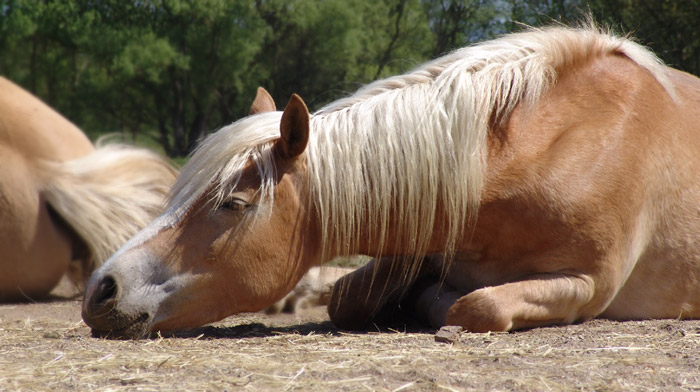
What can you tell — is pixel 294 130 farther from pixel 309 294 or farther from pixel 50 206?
pixel 50 206

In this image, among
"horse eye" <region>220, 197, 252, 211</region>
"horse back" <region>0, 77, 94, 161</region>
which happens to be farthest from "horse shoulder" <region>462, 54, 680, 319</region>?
"horse back" <region>0, 77, 94, 161</region>

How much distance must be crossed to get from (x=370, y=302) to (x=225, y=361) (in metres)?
1.20

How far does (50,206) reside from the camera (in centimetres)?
466

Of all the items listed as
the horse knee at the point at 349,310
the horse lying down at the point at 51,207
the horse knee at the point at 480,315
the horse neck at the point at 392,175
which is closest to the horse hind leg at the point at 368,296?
the horse knee at the point at 349,310

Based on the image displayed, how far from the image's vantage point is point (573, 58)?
3213 millimetres

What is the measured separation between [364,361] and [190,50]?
2839 cm

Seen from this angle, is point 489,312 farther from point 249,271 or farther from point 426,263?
point 249,271

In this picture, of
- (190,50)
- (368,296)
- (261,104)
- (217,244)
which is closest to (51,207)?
(261,104)

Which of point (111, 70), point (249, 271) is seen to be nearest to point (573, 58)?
point (249, 271)

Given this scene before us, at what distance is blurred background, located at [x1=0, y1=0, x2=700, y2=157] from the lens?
25922 mm

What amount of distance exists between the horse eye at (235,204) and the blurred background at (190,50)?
20581 mm

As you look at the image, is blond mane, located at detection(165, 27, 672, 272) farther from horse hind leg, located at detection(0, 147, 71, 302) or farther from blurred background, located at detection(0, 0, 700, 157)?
blurred background, located at detection(0, 0, 700, 157)

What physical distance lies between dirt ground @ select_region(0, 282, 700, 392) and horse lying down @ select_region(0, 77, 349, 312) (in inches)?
67.0

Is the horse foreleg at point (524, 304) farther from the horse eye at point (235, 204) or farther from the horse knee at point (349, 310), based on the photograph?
the horse eye at point (235, 204)
